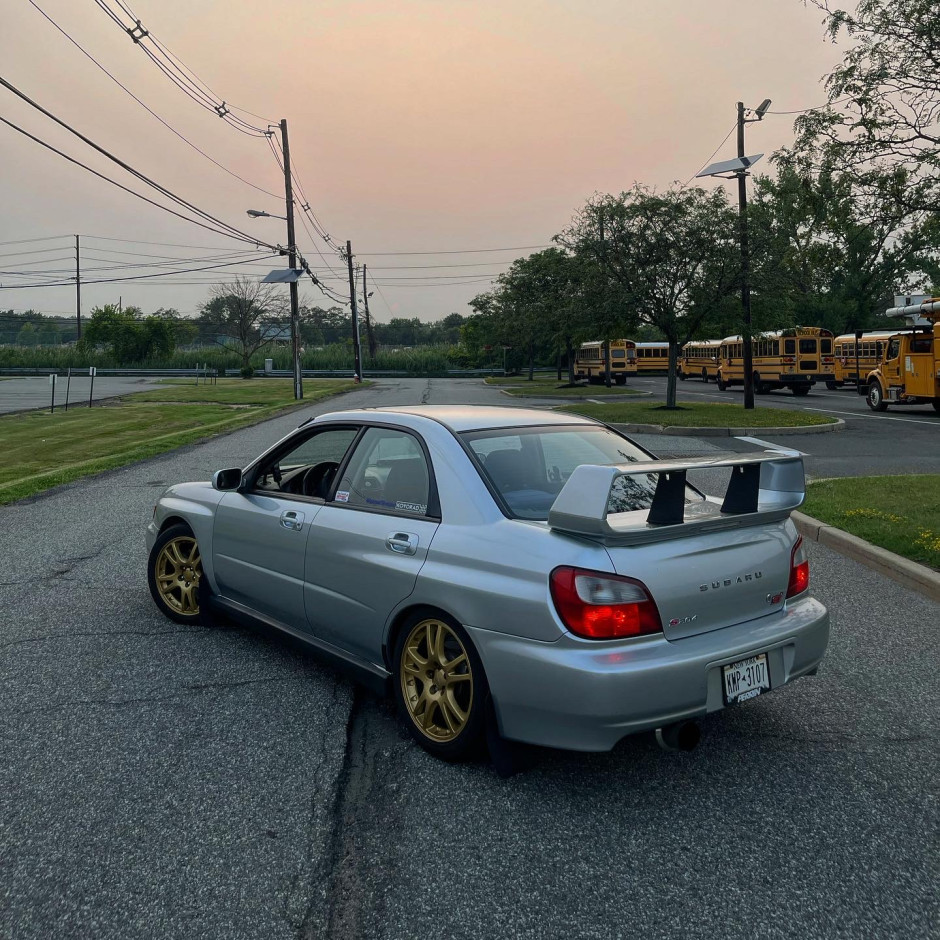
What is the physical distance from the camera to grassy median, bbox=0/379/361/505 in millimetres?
14462

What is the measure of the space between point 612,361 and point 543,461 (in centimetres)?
4883

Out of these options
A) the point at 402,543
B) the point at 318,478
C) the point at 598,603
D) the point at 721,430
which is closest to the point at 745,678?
the point at 598,603

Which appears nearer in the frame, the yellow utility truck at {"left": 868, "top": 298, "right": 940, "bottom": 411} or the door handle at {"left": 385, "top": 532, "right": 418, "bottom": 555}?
the door handle at {"left": 385, "top": 532, "right": 418, "bottom": 555}

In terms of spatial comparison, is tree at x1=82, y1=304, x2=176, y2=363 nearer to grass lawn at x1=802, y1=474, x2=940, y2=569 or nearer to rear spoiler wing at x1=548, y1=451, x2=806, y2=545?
grass lawn at x1=802, y1=474, x2=940, y2=569

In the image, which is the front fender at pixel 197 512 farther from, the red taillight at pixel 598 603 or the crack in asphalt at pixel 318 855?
the red taillight at pixel 598 603

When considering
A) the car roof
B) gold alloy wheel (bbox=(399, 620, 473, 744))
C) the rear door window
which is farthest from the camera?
the car roof

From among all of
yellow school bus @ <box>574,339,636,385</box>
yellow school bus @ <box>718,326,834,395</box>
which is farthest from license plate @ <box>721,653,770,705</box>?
yellow school bus @ <box>574,339,636,385</box>

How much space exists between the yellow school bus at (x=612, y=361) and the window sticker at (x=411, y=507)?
46819mm

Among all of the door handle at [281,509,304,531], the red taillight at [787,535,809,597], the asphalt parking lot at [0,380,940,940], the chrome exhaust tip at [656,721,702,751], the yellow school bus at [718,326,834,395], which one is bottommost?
the asphalt parking lot at [0,380,940,940]

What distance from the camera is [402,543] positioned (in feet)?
13.0

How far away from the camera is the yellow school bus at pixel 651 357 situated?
6456 cm

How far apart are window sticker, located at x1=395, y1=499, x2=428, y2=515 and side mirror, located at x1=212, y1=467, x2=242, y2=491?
155 centimetres

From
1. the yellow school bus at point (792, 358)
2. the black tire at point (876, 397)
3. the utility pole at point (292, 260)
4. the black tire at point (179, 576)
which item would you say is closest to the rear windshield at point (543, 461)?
the black tire at point (179, 576)

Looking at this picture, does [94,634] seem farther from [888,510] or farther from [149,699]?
[888,510]
